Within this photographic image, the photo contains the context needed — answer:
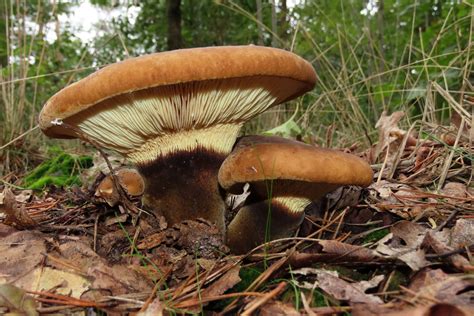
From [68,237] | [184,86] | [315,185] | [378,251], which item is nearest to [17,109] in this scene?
[68,237]

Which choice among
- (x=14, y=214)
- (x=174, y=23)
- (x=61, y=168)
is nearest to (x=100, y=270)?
(x=14, y=214)

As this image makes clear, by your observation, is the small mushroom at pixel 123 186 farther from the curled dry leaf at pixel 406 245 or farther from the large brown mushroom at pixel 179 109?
the curled dry leaf at pixel 406 245

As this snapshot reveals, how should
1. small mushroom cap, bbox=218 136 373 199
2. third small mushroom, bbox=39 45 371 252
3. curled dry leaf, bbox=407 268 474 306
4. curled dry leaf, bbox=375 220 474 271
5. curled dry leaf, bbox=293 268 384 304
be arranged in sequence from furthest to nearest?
small mushroom cap, bbox=218 136 373 199 < third small mushroom, bbox=39 45 371 252 < curled dry leaf, bbox=375 220 474 271 < curled dry leaf, bbox=293 268 384 304 < curled dry leaf, bbox=407 268 474 306

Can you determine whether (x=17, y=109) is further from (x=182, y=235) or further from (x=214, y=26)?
(x=214, y=26)

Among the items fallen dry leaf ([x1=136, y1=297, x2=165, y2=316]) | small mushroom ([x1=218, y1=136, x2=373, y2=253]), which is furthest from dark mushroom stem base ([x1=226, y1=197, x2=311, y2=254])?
fallen dry leaf ([x1=136, y1=297, x2=165, y2=316])

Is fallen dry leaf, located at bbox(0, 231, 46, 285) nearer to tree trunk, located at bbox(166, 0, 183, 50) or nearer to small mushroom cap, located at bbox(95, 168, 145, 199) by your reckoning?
small mushroom cap, located at bbox(95, 168, 145, 199)

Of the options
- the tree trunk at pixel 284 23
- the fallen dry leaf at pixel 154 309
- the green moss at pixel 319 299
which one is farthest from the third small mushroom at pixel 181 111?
the tree trunk at pixel 284 23

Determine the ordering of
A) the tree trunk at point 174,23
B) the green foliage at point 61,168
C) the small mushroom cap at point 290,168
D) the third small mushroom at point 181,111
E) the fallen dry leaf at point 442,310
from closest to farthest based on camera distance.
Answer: the fallen dry leaf at point 442,310 < the third small mushroom at point 181,111 < the small mushroom cap at point 290,168 < the green foliage at point 61,168 < the tree trunk at point 174,23

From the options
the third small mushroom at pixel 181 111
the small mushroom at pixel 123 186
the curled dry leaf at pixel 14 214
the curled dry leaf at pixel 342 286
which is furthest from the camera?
the small mushroom at pixel 123 186

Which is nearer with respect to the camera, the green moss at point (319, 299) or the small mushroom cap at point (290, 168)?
the green moss at point (319, 299)
